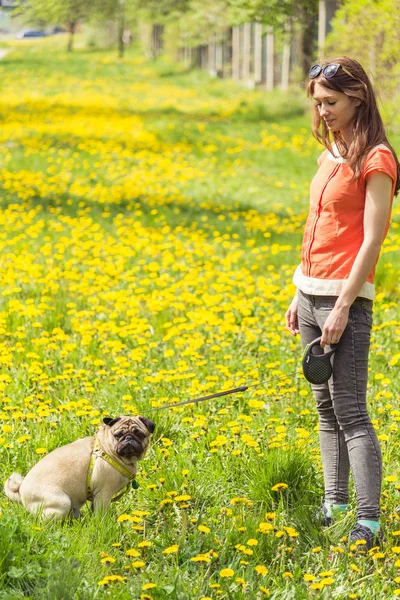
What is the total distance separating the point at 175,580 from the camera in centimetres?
292

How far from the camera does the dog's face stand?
334 centimetres

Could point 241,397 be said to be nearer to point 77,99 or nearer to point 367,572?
point 367,572

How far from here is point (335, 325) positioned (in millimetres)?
3240

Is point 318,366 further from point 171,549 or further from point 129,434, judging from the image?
point 171,549

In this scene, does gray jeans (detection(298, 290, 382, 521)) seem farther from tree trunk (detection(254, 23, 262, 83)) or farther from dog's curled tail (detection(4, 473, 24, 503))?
tree trunk (detection(254, 23, 262, 83))

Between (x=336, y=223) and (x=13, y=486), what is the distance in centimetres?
173

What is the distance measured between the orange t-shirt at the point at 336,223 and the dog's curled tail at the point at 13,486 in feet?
4.77

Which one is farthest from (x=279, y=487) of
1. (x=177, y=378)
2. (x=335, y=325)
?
(x=177, y=378)

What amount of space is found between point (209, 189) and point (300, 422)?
771 cm

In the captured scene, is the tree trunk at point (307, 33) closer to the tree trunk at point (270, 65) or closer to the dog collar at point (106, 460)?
the tree trunk at point (270, 65)

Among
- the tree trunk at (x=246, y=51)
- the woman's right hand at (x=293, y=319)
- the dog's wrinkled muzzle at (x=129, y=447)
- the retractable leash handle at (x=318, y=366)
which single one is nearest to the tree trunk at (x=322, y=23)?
the tree trunk at (x=246, y=51)

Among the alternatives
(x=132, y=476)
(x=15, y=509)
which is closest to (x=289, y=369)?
(x=132, y=476)

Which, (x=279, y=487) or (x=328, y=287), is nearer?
(x=328, y=287)

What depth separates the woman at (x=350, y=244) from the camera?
3178 mm
